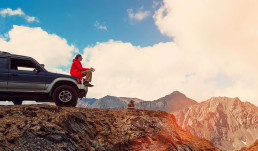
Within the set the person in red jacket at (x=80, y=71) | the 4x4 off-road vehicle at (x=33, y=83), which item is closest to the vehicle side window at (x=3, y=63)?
the 4x4 off-road vehicle at (x=33, y=83)

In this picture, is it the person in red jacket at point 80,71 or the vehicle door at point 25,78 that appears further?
the person in red jacket at point 80,71

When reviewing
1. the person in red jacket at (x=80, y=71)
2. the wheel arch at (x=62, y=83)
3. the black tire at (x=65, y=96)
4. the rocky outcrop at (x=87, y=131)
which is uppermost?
the person in red jacket at (x=80, y=71)

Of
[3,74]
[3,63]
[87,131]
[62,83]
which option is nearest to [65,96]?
[62,83]

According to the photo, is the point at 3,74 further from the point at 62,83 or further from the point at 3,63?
the point at 62,83

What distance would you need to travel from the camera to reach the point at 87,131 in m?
8.27

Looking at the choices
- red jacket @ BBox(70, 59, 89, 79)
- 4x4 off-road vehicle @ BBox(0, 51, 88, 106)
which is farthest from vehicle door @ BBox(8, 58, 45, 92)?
red jacket @ BBox(70, 59, 89, 79)

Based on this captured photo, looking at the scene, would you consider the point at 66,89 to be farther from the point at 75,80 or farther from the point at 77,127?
the point at 77,127

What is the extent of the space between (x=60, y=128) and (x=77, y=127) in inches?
32.3

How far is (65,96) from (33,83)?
150 cm

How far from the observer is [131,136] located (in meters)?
9.10

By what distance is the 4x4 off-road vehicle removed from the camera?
28.4 feet

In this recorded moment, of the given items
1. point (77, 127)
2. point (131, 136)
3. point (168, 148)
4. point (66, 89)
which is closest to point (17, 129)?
point (77, 127)

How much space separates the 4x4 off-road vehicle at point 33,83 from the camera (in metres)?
8.66

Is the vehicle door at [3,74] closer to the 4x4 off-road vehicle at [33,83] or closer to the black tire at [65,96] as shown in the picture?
the 4x4 off-road vehicle at [33,83]
